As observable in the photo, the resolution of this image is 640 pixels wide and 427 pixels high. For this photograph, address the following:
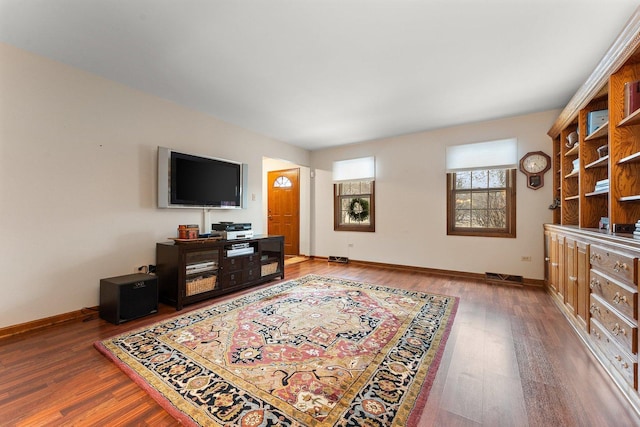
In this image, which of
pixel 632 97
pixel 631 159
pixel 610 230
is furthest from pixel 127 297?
pixel 632 97

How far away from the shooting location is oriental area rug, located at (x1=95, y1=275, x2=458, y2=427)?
138 centimetres

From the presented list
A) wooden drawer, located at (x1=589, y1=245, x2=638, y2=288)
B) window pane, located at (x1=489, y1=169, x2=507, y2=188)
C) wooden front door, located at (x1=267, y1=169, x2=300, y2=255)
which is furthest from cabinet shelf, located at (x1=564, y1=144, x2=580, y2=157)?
wooden front door, located at (x1=267, y1=169, x2=300, y2=255)

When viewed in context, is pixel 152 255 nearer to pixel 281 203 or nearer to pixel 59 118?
pixel 59 118

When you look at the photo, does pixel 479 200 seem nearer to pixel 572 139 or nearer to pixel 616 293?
pixel 572 139

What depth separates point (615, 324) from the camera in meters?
1.67

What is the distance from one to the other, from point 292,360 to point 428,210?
3741 mm

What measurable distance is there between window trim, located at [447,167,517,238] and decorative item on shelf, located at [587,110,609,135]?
1610mm

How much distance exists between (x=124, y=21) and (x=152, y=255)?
96.3 inches

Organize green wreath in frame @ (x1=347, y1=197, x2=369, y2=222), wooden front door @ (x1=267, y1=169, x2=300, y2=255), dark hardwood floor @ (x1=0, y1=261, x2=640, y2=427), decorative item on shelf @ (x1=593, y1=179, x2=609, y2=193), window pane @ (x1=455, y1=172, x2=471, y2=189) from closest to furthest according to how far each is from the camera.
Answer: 1. dark hardwood floor @ (x1=0, y1=261, x2=640, y2=427)
2. decorative item on shelf @ (x1=593, y1=179, x2=609, y2=193)
3. window pane @ (x1=455, y1=172, x2=471, y2=189)
4. green wreath in frame @ (x1=347, y1=197, x2=369, y2=222)
5. wooden front door @ (x1=267, y1=169, x2=300, y2=255)

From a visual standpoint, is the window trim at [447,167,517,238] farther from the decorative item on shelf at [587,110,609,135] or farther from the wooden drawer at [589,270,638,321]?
the wooden drawer at [589,270,638,321]

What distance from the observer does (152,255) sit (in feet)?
10.7

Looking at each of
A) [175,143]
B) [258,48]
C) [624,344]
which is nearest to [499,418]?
[624,344]

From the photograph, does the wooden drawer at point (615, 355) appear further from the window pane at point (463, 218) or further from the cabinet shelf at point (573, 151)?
the window pane at point (463, 218)

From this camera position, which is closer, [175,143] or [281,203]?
[175,143]
